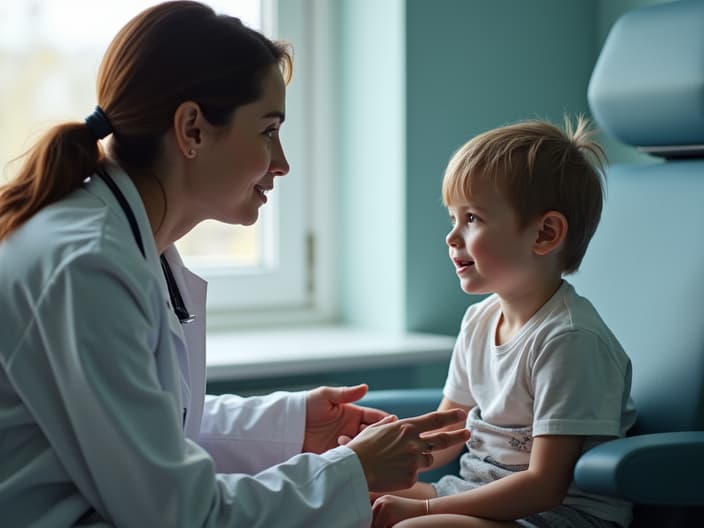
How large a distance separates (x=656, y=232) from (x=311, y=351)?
802 mm

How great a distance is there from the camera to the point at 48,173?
127 centimetres

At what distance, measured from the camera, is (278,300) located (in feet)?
8.55

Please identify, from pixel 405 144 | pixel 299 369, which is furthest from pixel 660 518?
pixel 405 144

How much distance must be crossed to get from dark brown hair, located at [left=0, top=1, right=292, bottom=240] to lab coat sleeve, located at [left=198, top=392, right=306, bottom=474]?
19.5 inches

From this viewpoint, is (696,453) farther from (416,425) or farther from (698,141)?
(698,141)

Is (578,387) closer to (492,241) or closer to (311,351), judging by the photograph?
(492,241)

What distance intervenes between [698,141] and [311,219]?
1140 mm

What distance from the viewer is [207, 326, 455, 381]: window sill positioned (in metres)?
2.11

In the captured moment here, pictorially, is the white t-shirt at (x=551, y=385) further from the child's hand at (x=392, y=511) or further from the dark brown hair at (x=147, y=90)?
the dark brown hair at (x=147, y=90)

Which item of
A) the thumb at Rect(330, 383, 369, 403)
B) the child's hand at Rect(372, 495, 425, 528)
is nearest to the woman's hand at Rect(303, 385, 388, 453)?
the thumb at Rect(330, 383, 369, 403)

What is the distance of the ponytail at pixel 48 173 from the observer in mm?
1261

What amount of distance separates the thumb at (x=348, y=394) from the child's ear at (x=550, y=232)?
0.34 m

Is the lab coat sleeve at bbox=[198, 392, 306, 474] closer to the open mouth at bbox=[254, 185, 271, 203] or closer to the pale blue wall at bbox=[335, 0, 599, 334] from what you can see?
the open mouth at bbox=[254, 185, 271, 203]

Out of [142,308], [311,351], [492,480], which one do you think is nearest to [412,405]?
[492,480]
